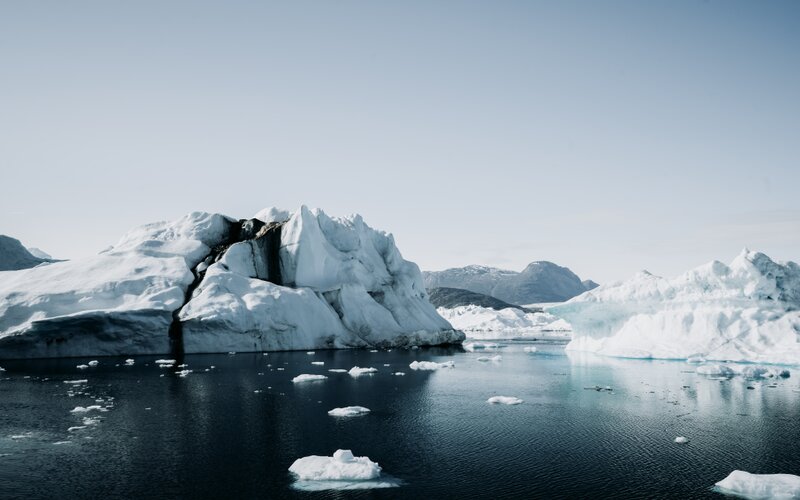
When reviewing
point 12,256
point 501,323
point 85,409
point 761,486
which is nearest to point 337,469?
point 761,486

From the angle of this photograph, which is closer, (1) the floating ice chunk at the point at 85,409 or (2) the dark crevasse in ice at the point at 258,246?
(1) the floating ice chunk at the point at 85,409

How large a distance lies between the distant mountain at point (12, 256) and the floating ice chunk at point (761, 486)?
82.2 metres

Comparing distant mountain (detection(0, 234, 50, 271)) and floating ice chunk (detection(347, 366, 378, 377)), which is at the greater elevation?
distant mountain (detection(0, 234, 50, 271))

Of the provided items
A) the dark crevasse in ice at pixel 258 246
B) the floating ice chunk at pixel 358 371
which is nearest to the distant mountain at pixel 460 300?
the dark crevasse in ice at pixel 258 246

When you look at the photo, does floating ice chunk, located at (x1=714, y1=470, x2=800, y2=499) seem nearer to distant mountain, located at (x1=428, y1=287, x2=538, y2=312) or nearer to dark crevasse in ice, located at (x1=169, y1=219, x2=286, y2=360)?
dark crevasse in ice, located at (x1=169, y1=219, x2=286, y2=360)

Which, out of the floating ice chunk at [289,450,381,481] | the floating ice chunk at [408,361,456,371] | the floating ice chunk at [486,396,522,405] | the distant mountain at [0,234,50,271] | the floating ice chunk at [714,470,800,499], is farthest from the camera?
the distant mountain at [0,234,50,271]

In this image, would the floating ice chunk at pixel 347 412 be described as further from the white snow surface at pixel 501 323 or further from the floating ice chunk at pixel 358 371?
the white snow surface at pixel 501 323

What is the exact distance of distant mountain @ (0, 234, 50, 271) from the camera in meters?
70.7

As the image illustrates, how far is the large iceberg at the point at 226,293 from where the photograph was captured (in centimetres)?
3541

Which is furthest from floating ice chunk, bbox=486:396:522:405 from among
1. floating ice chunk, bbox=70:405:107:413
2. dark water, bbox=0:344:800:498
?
floating ice chunk, bbox=70:405:107:413

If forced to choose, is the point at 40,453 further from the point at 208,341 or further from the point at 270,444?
the point at 208,341

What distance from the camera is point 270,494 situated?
35.8ft

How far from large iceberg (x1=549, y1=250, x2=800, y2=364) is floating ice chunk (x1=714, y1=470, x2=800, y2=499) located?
25.0 metres

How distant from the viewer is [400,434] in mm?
16203
